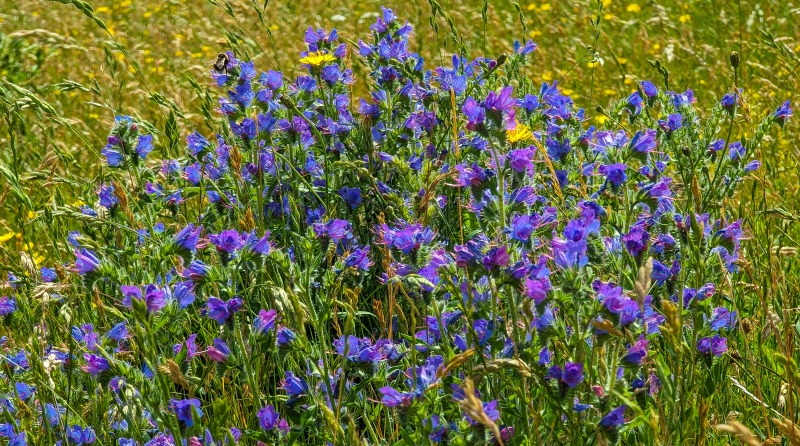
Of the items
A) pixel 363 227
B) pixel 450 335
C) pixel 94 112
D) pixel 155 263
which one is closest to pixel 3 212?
pixel 94 112

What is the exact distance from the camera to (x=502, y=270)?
5.55ft

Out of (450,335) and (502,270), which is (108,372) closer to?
(450,335)

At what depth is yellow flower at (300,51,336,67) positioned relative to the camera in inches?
110

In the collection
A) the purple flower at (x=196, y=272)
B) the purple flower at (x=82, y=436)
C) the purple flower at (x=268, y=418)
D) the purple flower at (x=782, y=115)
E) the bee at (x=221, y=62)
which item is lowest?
the purple flower at (x=82, y=436)

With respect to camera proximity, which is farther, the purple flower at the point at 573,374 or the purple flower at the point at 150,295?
the purple flower at the point at 150,295

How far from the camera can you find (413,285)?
1.86 m

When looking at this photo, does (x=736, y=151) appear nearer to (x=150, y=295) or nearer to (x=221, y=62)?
(x=221, y=62)

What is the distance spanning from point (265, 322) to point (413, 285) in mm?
311

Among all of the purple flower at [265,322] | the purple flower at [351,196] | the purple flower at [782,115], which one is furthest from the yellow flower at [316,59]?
the purple flower at [782,115]

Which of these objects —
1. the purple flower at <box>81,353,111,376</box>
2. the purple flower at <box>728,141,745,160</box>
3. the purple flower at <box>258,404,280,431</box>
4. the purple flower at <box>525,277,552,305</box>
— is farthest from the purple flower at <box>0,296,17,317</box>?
the purple flower at <box>728,141,745,160</box>

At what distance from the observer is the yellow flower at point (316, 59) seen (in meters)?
2.78

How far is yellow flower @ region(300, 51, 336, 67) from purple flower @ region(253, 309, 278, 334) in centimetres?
115

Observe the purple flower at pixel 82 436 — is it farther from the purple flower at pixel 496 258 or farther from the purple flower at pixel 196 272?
the purple flower at pixel 496 258

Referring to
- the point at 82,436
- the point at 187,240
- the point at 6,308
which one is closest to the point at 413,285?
the point at 187,240
